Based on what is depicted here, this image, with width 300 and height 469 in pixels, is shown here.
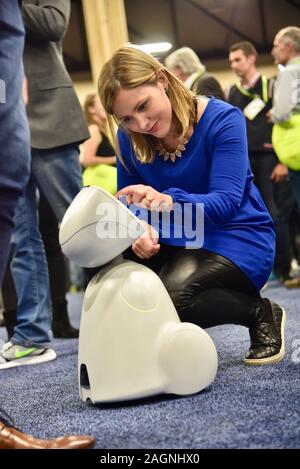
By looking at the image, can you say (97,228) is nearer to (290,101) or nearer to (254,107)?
(290,101)

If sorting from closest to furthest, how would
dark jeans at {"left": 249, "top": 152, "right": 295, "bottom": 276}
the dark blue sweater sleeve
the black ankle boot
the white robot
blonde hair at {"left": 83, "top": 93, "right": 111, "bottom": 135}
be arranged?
the white robot, the dark blue sweater sleeve, the black ankle boot, blonde hair at {"left": 83, "top": 93, "right": 111, "bottom": 135}, dark jeans at {"left": 249, "top": 152, "right": 295, "bottom": 276}

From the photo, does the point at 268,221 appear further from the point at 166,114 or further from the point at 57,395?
the point at 57,395

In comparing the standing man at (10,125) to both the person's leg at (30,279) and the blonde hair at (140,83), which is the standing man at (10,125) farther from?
the person's leg at (30,279)

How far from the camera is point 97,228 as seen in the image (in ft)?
3.73

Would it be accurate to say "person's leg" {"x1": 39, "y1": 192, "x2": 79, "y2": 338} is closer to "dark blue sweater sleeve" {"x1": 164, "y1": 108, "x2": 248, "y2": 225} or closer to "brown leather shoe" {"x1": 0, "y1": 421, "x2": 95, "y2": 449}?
"dark blue sweater sleeve" {"x1": 164, "y1": 108, "x2": 248, "y2": 225}

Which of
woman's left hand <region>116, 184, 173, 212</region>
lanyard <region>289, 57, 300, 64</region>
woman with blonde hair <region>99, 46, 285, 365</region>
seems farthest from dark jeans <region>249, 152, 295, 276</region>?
woman's left hand <region>116, 184, 173, 212</region>

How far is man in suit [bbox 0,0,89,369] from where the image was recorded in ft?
6.14

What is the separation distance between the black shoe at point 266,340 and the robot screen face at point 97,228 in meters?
0.41

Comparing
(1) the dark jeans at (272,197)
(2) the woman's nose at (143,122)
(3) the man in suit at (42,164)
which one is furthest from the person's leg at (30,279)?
(1) the dark jeans at (272,197)

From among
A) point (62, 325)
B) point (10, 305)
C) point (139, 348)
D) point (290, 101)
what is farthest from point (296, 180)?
point (139, 348)

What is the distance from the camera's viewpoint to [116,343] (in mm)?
1128

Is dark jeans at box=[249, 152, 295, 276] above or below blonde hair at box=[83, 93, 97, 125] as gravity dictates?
below

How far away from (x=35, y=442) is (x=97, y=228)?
0.42 m
